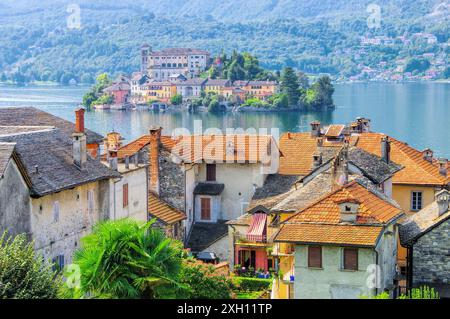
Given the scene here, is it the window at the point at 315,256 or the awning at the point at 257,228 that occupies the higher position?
the window at the point at 315,256

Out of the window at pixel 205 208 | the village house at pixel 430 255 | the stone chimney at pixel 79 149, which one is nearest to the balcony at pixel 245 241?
the window at pixel 205 208

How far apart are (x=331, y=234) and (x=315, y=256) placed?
2.24 ft

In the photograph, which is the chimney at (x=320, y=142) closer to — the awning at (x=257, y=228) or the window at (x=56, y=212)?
the awning at (x=257, y=228)

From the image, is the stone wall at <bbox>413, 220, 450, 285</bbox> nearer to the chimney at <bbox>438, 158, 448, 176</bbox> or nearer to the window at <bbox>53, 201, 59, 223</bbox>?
the window at <bbox>53, 201, 59, 223</bbox>

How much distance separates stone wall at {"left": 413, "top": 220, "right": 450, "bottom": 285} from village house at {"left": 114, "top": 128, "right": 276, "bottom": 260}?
49.2 ft

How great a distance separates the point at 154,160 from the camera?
39062 millimetres

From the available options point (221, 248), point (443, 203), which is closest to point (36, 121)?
point (221, 248)

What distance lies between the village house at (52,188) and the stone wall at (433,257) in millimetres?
9717

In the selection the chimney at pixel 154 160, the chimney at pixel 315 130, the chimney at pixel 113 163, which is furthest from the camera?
the chimney at pixel 315 130

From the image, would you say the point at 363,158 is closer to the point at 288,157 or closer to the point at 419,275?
the point at 288,157

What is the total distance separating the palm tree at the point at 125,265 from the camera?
17.9 meters

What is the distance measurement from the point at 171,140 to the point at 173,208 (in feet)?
13.7

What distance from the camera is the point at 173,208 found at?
38562 millimetres

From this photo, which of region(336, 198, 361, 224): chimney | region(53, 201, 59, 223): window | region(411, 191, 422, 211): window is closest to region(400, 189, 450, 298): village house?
region(336, 198, 361, 224): chimney
